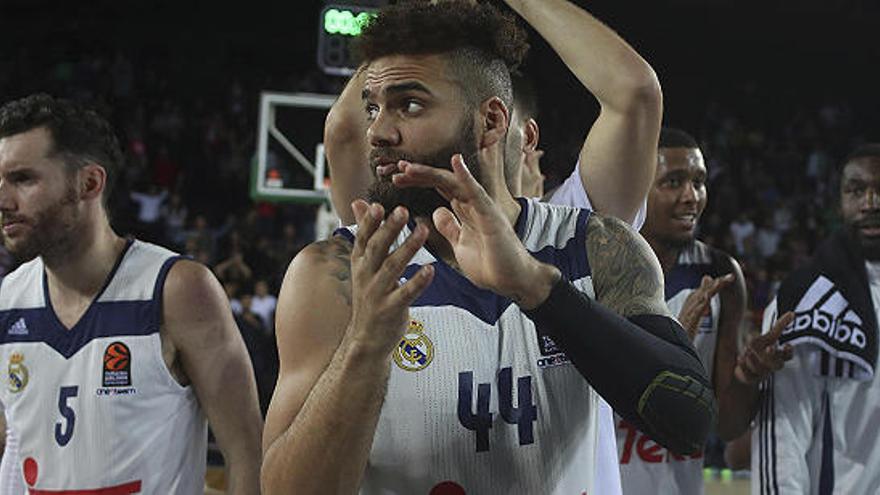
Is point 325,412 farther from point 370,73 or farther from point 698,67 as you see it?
point 698,67

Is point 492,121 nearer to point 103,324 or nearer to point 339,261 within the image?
point 339,261

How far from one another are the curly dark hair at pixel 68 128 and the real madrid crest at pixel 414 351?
6.05 ft

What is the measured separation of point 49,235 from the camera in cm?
374

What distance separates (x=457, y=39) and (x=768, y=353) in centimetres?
201

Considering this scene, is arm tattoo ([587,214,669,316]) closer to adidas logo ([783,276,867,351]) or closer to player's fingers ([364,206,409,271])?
player's fingers ([364,206,409,271])

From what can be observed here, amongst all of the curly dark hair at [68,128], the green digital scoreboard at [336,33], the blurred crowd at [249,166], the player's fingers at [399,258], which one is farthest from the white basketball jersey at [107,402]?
the blurred crowd at [249,166]

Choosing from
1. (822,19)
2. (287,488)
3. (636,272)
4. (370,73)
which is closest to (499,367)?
(636,272)

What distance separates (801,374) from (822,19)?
19201 mm

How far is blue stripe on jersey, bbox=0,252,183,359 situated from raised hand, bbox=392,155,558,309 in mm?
1750

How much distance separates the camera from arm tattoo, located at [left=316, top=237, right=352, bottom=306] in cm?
241

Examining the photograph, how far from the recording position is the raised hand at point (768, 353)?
4023 mm

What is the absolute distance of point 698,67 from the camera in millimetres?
21922

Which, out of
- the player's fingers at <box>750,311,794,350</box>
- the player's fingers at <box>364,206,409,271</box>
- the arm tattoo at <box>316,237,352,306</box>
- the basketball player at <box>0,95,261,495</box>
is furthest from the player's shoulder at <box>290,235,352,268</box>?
the player's fingers at <box>750,311,794,350</box>

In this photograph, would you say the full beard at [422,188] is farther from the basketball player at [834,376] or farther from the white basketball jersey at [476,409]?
the basketball player at [834,376]
